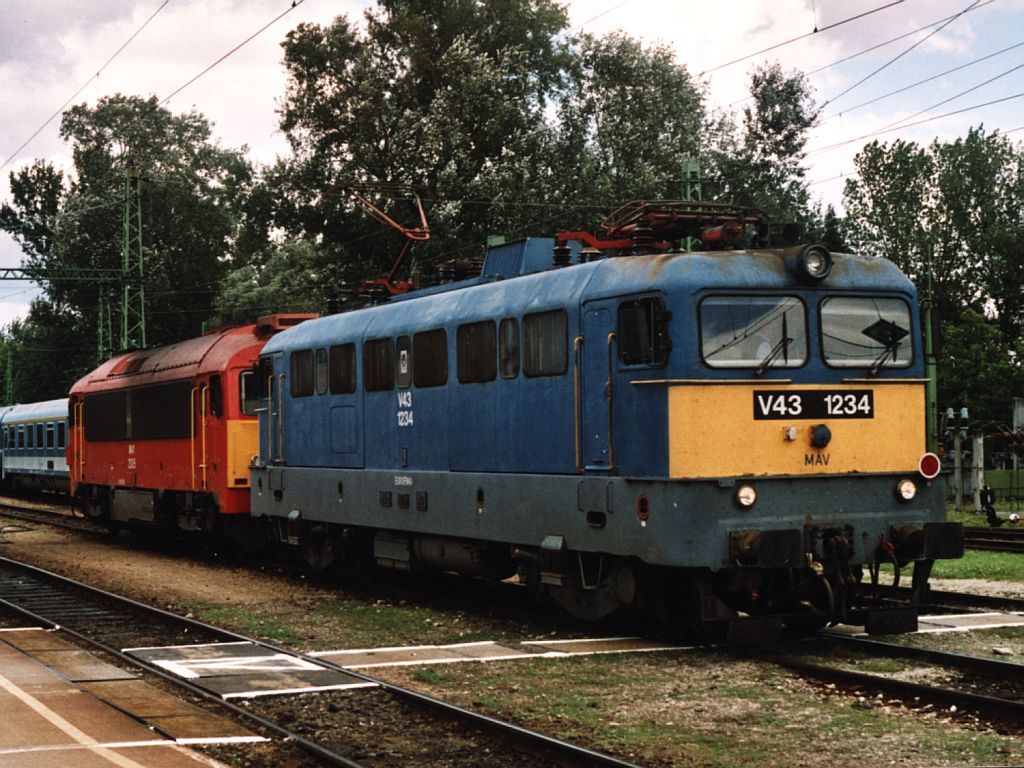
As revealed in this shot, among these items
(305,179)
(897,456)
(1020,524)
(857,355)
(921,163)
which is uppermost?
(921,163)

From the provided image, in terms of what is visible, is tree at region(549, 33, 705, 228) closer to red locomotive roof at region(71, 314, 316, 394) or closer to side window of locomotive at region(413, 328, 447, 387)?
red locomotive roof at region(71, 314, 316, 394)

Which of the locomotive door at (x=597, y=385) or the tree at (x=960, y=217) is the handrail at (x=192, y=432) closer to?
the locomotive door at (x=597, y=385)

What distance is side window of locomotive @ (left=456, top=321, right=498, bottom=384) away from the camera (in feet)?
48.0

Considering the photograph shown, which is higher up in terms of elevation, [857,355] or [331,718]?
[857,355]

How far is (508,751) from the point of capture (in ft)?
29.5

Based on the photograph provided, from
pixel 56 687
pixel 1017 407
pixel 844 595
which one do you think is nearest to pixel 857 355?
pixel 844 595

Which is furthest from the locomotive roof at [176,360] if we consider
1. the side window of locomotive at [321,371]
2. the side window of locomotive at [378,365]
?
the side window of locomotive at [378,365]

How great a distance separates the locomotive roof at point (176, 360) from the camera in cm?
2344

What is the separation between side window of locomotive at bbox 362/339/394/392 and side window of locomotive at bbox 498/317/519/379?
2678mm

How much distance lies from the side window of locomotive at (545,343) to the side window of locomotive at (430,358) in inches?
70.0

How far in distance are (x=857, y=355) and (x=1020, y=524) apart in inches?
784

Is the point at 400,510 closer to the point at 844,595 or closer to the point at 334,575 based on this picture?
the point at 334,575

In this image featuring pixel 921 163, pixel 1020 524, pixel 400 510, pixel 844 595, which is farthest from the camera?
pixel 921 163

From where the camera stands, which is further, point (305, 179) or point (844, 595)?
point (305, 179)
